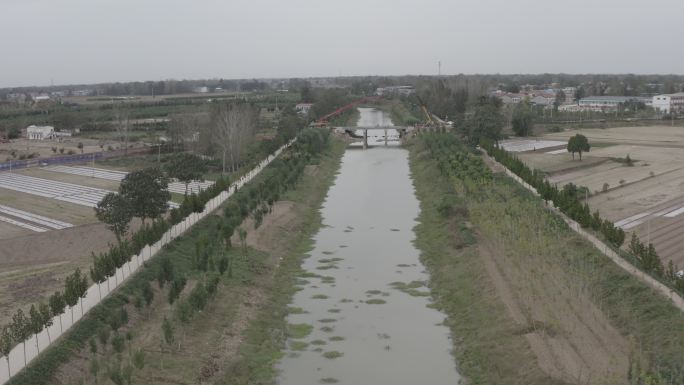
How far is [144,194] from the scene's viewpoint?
15703 millimetres

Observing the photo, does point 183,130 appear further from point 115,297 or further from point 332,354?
point 332,354

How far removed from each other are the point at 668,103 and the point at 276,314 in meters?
55.3

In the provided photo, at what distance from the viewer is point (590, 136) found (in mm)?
40156

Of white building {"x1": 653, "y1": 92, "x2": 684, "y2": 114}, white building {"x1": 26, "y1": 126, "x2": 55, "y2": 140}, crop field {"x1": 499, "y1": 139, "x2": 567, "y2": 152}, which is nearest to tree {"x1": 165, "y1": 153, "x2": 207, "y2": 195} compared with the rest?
crop field {"x1": 499, "y1": 139, "x2": 567, "y2": 152}

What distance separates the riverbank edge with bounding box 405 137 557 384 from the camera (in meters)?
10.0

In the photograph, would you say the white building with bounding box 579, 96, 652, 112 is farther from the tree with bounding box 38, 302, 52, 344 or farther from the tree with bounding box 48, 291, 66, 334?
the tree with bounding box 38, 302, 52, 344

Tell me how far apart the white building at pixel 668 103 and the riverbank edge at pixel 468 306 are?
45.2 m

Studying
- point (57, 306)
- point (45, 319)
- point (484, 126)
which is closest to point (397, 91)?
point (484, 126)

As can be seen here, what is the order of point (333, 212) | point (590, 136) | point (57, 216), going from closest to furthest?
point (57, 216) → point (333, 212) → point (590, 136)

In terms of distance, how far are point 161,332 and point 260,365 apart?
1.71 m

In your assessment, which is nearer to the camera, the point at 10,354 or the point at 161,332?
the point at 10,354

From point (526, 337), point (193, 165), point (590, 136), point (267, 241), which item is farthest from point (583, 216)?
point (590, 136)

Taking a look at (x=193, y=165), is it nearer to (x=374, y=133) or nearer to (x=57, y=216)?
(x=57, y=216)

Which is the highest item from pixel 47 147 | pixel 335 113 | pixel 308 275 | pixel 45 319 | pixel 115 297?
pixel 335 113
